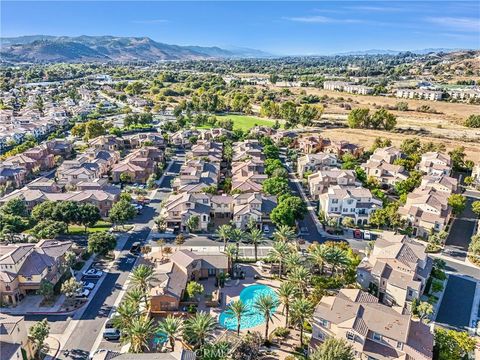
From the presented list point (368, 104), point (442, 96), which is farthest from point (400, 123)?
point (442, 96)

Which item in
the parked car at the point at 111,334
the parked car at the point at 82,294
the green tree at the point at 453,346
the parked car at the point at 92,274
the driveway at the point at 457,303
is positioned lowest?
the parked car at the point at 111,334

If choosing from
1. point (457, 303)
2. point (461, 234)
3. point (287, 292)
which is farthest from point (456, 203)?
point (287, 292)

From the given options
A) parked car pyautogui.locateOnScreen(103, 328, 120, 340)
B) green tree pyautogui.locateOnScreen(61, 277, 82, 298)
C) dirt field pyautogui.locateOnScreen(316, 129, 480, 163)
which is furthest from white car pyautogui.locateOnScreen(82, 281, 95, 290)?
dirt field pyautogui.locateOnScreen(316, 129, 480, 163)

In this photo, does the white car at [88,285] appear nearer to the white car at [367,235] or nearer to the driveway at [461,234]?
the white car at [367,235]

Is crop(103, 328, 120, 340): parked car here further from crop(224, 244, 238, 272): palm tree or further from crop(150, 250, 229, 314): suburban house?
crop(224, 244, 238, 272): palm tree

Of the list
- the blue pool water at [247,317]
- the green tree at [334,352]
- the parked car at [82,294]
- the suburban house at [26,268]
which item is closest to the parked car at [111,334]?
the parked car at [82,294]

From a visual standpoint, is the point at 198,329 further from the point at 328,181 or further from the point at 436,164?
the point at 436,164
